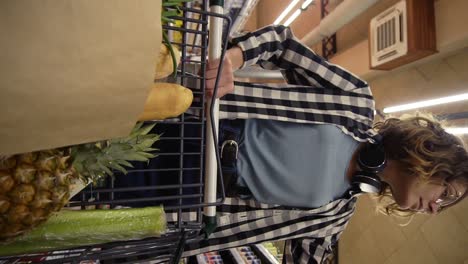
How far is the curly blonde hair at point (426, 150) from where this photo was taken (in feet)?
3.73

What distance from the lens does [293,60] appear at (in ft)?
3.49

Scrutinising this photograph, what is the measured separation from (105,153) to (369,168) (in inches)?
35.8

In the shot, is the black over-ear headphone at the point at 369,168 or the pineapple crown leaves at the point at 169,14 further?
the black over-ear headphone at the point at 369,168

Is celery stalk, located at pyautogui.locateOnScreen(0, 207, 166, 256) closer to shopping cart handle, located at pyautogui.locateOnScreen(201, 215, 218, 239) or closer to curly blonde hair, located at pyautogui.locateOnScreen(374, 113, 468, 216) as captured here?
shopping cart handle, located at pyautogui.locateOnScreen(201, 215, 218, 239)

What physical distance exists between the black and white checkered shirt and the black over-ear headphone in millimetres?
50

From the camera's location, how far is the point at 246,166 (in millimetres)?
981

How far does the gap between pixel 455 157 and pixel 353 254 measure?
7.12 feet

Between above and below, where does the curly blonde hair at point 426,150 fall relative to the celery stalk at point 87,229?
above

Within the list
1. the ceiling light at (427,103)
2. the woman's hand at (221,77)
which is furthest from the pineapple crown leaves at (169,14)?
the ceiling light at (427,103)

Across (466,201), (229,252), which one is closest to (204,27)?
(229,252)

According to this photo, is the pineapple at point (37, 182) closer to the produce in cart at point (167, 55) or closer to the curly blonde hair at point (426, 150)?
the produce in cart at point (167, 55)

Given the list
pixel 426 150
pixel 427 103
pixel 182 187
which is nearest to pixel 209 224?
pixel 182 187

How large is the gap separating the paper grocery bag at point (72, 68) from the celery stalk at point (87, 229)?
5.6 inches

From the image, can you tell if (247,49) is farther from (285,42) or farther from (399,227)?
(399,227)
